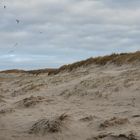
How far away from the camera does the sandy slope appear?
9.63 meters

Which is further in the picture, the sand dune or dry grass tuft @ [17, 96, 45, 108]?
dry grass tuft @ [17, 96, 45, 108]

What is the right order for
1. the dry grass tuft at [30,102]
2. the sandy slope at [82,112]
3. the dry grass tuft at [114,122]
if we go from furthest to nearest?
the dry grass tuft at [30,102], the dry grass tuft at [114,122], the sandy slope at [82,112]

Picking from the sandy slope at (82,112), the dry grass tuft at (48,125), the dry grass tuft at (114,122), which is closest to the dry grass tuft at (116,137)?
the sandy slope at (82,112)

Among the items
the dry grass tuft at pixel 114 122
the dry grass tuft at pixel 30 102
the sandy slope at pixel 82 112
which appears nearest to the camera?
the sandy slope at pixel 82 112

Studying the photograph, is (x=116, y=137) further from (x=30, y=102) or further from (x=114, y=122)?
(x=30, y=102)

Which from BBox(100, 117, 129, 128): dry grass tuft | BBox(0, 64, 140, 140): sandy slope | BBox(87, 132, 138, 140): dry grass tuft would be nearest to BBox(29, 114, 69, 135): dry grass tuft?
BBox(0, 64, 140, 140): sandy slope

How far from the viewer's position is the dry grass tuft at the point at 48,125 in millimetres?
9898

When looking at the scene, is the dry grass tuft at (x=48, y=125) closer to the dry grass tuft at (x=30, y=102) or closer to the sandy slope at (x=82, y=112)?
the sandy slope at (x=82, y=112)

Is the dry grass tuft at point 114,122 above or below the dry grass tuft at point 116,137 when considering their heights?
above

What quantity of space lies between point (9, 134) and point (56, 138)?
1.30m

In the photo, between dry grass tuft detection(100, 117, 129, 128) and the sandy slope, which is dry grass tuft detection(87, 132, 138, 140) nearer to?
the sandy slope

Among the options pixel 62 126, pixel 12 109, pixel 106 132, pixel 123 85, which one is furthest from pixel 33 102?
pixel 106 132

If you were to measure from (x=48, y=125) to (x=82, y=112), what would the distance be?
1943 millimetres

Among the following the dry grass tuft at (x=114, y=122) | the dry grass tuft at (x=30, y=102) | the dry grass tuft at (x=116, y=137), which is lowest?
the dry grass tuft at (x=116, y=137)
